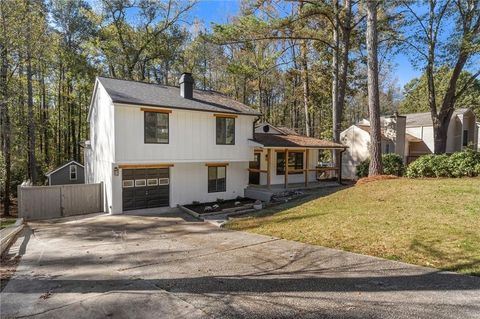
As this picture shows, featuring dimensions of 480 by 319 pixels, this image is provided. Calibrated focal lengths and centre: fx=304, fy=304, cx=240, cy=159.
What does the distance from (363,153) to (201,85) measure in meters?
19.6

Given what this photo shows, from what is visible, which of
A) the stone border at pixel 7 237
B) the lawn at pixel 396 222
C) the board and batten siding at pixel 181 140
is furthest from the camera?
the board and batten siding at pixel 181 140

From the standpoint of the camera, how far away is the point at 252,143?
1711 cm

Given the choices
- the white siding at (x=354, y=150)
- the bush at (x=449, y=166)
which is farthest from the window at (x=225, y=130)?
the white siding at (x=354, y=150)

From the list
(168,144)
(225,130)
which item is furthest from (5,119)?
(225,130)

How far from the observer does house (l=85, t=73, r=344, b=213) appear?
44.9 ft

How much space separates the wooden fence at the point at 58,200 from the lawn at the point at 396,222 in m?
7.62

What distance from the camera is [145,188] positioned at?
14.9 m

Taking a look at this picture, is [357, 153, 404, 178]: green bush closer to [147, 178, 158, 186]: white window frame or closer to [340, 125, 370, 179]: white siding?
[340, 125, 370, 179]: white siding

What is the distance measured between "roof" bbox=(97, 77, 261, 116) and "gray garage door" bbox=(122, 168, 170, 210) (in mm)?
3336

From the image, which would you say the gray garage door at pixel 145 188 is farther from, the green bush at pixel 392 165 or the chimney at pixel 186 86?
the green bush at pixel 392 165

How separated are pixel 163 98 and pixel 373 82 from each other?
10.2 m

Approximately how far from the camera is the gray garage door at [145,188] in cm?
1447

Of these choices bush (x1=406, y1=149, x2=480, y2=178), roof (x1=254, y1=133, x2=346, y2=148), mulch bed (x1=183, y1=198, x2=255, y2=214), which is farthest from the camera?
roof (x1=254, y1=133, x2=346, y2=148)

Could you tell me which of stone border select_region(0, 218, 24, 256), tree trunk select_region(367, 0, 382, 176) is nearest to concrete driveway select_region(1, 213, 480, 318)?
stone border select_region(0, 218, 24, 256)
